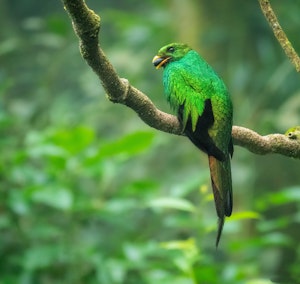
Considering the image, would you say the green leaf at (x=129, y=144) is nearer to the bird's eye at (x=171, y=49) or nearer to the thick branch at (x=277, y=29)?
the bird's eye at (x=171, y=49)

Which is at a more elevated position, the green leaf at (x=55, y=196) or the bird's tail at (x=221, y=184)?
the green leaf at (x=55, y=196)

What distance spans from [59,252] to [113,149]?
0.59 m

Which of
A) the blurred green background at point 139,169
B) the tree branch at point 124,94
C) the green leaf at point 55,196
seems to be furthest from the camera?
the blurred green background at point 139,169

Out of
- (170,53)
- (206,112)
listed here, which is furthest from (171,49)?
(206,112)

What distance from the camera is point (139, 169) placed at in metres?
5.30

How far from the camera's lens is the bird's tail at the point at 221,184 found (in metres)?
1.63

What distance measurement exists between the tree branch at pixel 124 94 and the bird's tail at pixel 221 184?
0.13 metres

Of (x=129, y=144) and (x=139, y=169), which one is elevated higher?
(x=139, y=169)

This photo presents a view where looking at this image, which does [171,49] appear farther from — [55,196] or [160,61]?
[55,196]

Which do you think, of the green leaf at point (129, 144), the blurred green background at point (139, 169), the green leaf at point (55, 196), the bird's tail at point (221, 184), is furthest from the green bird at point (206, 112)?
the green leaf at point (55, 196)

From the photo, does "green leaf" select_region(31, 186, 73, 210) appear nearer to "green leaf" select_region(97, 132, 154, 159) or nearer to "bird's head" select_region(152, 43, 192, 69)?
"green leaf" select_region(97, 132, 154, 159)

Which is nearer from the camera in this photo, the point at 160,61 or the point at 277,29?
the point at 277,29

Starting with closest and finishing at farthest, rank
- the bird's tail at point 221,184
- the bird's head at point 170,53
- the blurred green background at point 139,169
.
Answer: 1. the bird's tail at point 221,184
2. the bird's head at point 170,53
3. the blurred green background at point 139,169

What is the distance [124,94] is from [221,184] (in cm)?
36
